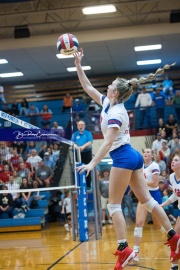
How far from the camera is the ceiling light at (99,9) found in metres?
18.3

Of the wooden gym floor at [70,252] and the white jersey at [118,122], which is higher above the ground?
the white jersey at [118,122]

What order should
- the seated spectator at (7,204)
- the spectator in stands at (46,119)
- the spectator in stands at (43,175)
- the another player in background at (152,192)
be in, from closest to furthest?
the another player in background at (152,192)
the spectator in stands at (43,175)
the seated spectator at (7,204)
the spectator in stands at (46,119)

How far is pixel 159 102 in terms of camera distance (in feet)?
69.8

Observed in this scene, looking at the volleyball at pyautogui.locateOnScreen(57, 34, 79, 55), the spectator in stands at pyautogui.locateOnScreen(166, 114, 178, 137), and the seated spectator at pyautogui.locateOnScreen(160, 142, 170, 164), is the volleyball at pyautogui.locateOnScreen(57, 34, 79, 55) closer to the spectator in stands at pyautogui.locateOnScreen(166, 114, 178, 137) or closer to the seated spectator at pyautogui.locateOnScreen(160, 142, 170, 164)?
the seated spectator at pyautogui.locateOnScreen(160, 142, 170, 164)

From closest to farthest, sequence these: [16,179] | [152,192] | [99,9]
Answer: [152,192]
[16,179]
[99,9]

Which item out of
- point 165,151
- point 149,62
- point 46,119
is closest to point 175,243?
point 165,151

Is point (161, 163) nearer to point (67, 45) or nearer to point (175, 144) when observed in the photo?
point (175, 144)

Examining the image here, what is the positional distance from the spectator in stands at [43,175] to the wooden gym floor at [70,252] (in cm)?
176

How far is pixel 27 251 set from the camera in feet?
31.9

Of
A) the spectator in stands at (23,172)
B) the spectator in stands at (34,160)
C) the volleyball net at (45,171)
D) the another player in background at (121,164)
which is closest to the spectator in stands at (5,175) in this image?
the volleyball net at (45,171)

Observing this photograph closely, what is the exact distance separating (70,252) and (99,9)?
461 inches

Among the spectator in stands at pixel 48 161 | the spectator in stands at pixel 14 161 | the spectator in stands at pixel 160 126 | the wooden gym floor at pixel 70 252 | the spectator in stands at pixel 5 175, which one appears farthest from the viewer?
the spectator in stands at pixel 160 126

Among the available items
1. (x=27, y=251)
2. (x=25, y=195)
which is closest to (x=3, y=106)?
(x=25, y=195)

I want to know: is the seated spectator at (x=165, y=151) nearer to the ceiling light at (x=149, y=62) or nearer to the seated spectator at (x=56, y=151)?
the seated spectator at (x=56, y=151)
